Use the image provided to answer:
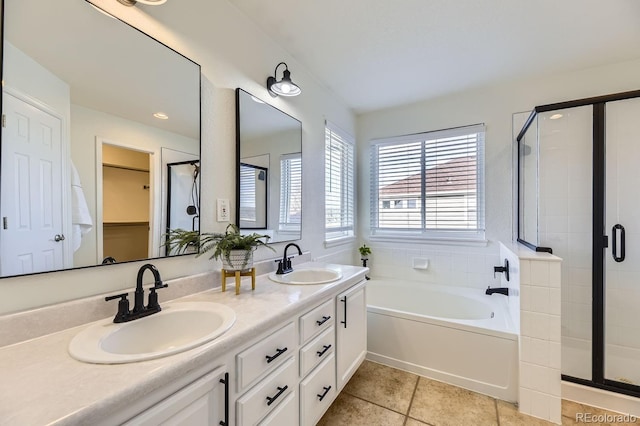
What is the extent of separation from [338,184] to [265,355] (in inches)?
80.3

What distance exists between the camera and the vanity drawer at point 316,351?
4.15ft

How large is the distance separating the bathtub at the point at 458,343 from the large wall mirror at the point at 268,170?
1082 mm

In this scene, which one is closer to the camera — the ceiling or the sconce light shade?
the ceiling

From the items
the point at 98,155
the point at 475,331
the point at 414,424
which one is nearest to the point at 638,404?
the point at 475,331

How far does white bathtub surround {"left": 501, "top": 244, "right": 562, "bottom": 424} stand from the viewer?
5.35 ft

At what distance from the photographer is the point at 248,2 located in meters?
1.59

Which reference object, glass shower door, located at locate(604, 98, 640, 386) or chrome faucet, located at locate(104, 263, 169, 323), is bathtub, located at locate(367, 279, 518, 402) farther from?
chrome faucet, located at locate(104, 263, 169, 323)

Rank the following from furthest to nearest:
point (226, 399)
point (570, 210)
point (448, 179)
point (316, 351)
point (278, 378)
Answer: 1. point (448, 179)
2. point (570, 210)
3. point (316, 351)
4. point (278, 378)
5. point (226, 399)

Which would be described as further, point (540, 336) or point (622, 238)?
point (622, 238)

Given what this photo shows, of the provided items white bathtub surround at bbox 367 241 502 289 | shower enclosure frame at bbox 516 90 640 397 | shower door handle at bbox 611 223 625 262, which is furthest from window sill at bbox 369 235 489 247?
shower door handle at bbox 611 223 625 262

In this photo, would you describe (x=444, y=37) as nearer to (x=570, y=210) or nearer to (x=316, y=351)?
(x=570, y=210)

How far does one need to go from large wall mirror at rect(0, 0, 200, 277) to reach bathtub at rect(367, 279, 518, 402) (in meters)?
1.75

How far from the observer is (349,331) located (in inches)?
66.7

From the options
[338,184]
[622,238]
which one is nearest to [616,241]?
[622,238]
